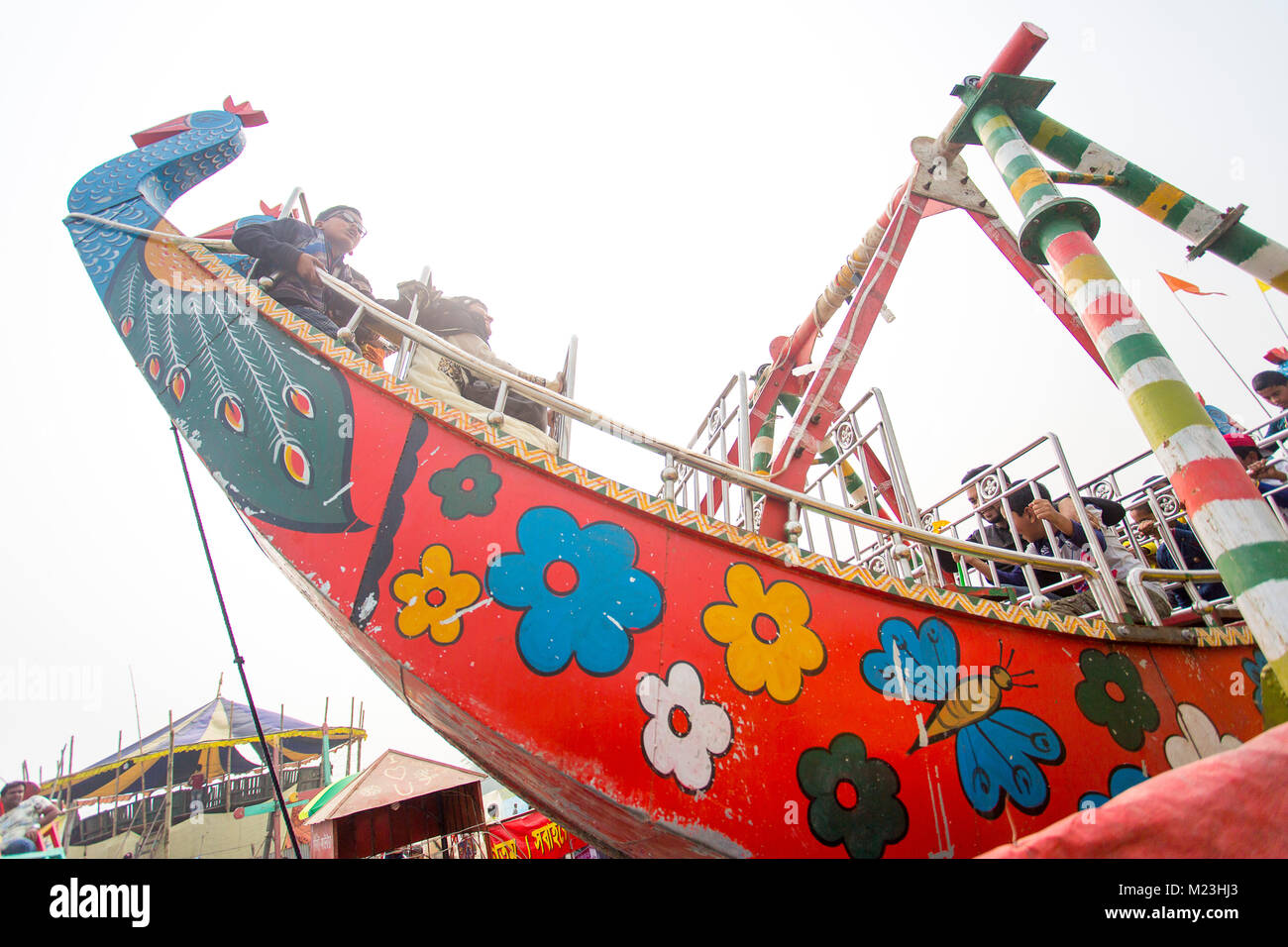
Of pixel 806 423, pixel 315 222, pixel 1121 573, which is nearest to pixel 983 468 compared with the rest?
pixel 1121 573

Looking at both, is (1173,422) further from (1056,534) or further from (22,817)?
(22,817)

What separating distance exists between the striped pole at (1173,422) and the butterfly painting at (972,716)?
33.6 inches

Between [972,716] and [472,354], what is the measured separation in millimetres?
3169

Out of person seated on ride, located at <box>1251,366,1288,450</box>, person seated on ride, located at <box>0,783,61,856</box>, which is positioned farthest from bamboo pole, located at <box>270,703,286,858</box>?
person seated on ride, located at <box>1251,366,1288,450</box>

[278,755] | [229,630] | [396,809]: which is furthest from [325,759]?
[229,630]

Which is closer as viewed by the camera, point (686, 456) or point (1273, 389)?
point (686, 456)

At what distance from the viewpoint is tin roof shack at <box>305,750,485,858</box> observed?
880 cm

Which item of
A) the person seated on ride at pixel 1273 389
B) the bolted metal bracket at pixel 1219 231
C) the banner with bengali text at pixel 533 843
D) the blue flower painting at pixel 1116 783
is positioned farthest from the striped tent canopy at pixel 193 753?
the person seated on ride at pixel 1273 389

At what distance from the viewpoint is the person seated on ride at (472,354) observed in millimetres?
3453

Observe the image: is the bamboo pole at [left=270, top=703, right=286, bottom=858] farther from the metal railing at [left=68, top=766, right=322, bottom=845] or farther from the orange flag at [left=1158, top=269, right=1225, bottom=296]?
the orange flag at [left=1158, top=269, right=1225, bottom=296]

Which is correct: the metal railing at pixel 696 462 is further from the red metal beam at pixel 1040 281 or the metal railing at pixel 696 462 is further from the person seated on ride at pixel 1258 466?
the person seated on ride at pixel 1258 466

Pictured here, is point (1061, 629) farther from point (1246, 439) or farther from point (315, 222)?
point (315, 222)

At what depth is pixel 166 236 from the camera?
3.48m

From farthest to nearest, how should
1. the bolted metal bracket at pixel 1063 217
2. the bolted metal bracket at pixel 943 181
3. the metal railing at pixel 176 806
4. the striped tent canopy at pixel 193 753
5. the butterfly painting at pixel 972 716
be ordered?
1. the striped tent canopy at pixel 193 753
2. the metal railing at pixel 176 806
3. the bolted metal bracket at pixel 943 181
4. the bolted metal bracket at pixel 1063 217
5. the butterfly painting at pixel 972 716
